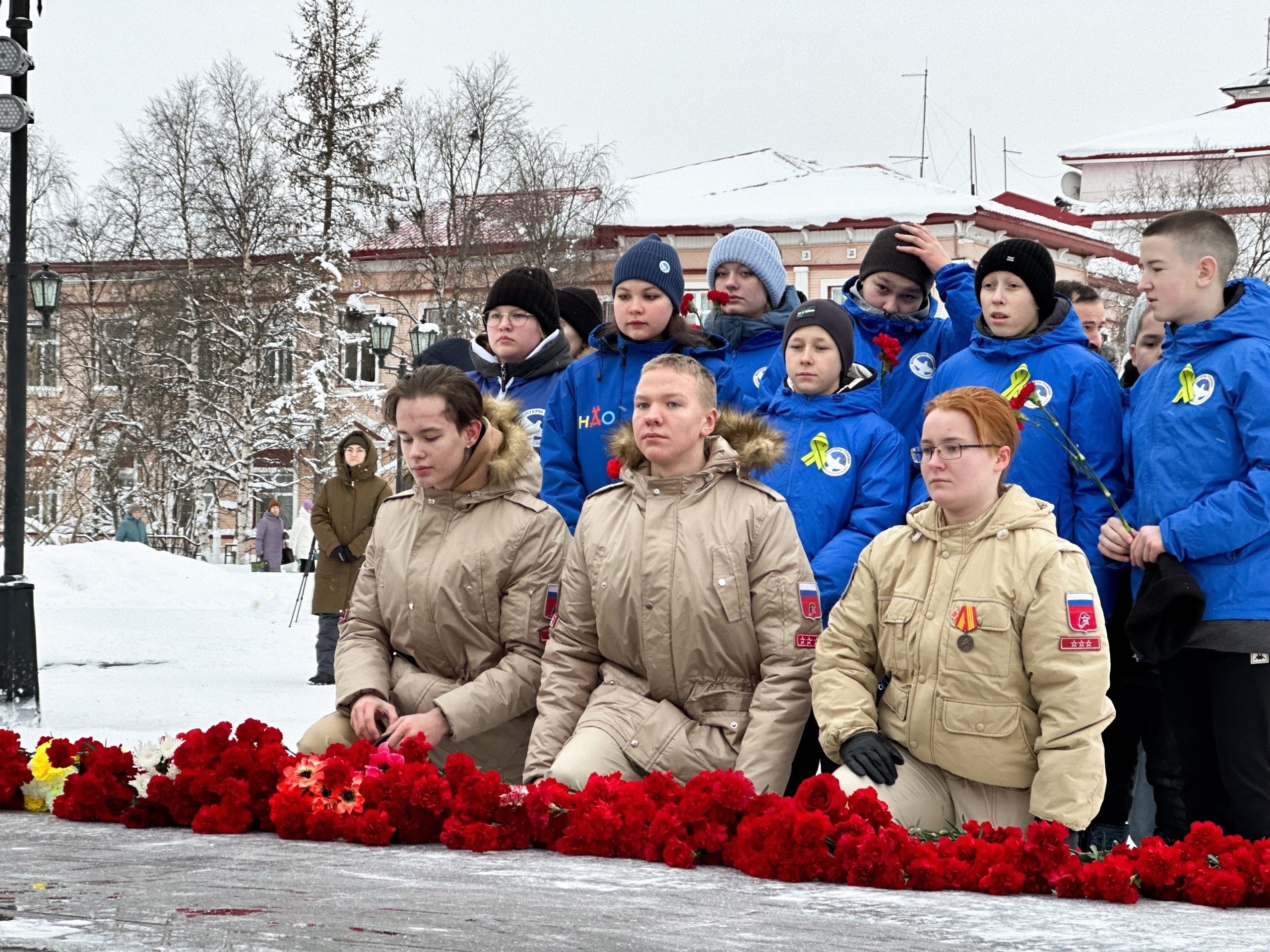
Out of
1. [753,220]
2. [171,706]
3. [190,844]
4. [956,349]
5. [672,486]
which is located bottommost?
[171,706]

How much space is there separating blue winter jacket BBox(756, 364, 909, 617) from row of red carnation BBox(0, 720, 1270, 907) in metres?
1.32

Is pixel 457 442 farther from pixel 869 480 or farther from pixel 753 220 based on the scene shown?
pixel 753 220

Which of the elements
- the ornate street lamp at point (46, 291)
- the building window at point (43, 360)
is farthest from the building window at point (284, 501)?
the ornate street lamp at point (46, 291)

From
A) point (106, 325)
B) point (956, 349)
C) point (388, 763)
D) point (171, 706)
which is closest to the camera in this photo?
point (388, 763)

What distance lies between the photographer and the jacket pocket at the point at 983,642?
12.4 ft

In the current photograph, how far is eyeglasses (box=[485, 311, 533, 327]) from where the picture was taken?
5.92 m

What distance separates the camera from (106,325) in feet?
125

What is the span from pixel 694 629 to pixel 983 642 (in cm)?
79

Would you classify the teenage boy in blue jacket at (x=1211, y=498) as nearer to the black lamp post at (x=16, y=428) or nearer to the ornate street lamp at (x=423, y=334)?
the black lamp post at (x=16, y=428)

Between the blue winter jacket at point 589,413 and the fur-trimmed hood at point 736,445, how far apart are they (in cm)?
79

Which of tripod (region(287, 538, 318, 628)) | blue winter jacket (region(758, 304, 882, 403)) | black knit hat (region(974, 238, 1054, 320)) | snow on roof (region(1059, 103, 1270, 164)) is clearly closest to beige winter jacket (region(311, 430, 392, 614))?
tripod (region(287, 538, 318, 628))

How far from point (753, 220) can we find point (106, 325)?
1667 centimetres

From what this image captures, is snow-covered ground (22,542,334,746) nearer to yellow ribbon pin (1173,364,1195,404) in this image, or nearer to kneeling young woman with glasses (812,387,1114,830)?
kneeling young woman with glasses (812,387,1114,830)

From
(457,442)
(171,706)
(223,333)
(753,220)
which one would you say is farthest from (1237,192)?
(457,442)
